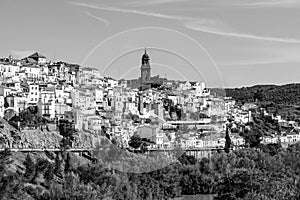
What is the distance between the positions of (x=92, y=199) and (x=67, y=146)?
15.9 feet

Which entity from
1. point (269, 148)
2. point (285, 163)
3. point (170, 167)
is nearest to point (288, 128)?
point (269, 148)

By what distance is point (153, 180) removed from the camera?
14.1m

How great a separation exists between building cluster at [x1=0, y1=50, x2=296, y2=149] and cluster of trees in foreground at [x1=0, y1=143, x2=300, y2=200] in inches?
33.5

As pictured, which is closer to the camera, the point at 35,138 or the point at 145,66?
the point at 145,66

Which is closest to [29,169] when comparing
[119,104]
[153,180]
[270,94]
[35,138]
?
[153,180]

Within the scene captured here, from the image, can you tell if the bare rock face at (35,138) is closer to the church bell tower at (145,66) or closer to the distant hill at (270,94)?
the church bell tower at (145,66)

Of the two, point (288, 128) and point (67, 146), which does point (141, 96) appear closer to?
point (67, 146)

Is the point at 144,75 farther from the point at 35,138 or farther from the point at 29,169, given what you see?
the point at 35,138

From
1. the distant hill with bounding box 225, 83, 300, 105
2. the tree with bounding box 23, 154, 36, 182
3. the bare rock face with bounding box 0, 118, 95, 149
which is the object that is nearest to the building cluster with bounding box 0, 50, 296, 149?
the bare rock face with bounding box 0, 118, 95, 149

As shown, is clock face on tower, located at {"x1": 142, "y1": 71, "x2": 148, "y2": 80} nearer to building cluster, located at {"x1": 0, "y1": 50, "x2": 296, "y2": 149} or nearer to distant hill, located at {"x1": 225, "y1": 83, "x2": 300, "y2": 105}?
building cluster, located at {"x1": 0, "y1": 50, "x2": 296, "y2": 149}

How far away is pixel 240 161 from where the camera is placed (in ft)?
55.7

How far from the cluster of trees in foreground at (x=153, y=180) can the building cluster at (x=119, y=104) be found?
850 millimetres

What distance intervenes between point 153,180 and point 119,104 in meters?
3.94

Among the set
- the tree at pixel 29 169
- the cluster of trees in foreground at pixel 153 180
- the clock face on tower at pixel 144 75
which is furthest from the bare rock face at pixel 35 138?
the clock face on tower at pixel 144 75
